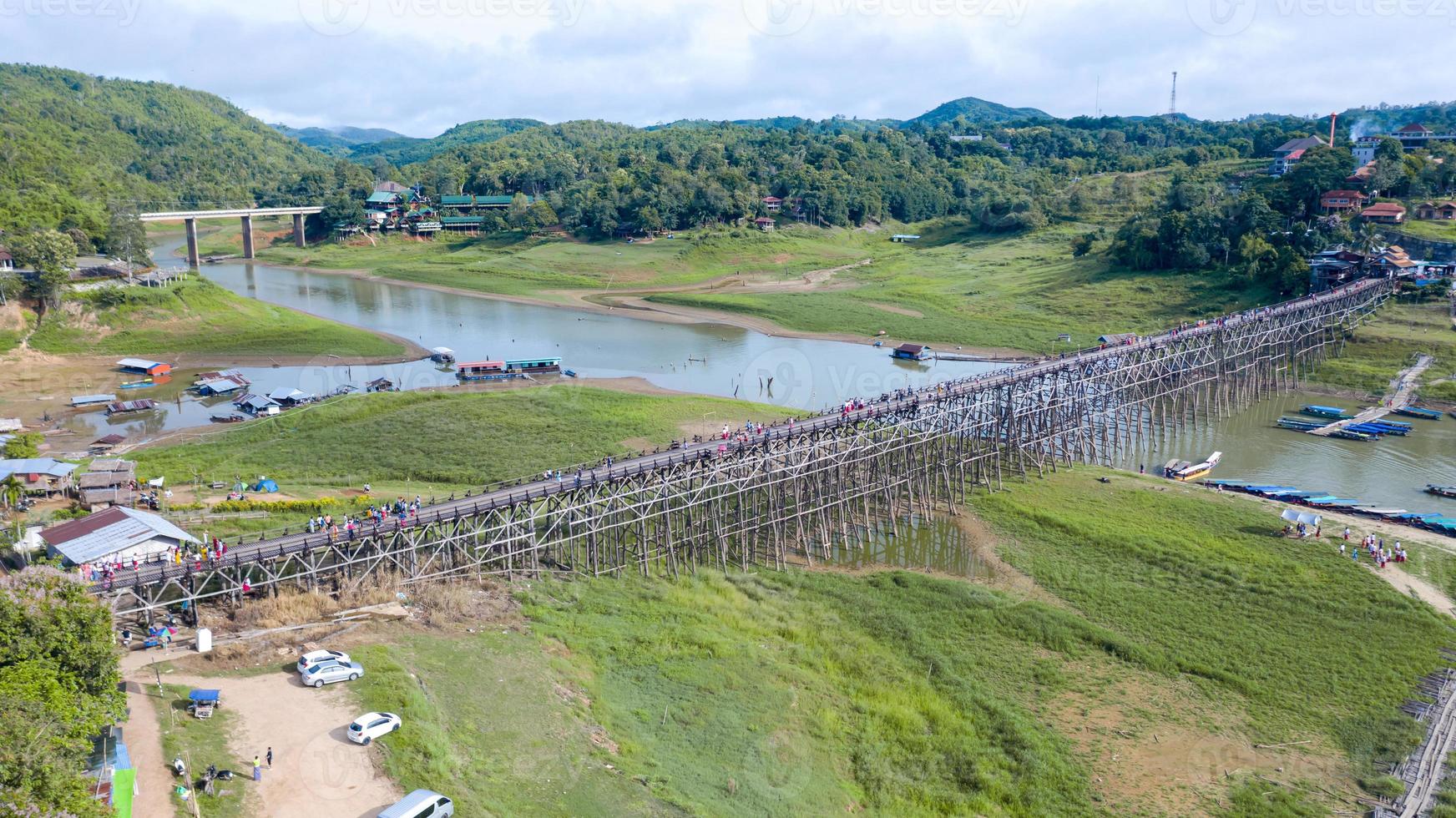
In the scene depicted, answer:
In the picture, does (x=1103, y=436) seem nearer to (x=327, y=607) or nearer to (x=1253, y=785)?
(x=1253, y=785)

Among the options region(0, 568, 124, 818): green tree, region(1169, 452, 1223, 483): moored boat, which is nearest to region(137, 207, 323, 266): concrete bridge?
region(0, 568, 124, 818): green tree

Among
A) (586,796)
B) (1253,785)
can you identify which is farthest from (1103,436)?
(586,796)

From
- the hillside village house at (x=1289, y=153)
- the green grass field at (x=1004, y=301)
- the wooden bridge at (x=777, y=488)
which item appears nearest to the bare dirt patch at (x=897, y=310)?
the green grass field at (x=1004, y=301)

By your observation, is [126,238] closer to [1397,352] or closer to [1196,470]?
[1196,470]

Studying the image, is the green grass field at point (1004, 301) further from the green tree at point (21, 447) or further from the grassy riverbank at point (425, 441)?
the green tree at point (21, 447)

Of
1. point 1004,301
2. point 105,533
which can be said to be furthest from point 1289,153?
point 105,533
